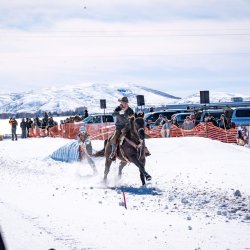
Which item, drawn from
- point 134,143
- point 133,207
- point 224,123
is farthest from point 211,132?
point 133,207

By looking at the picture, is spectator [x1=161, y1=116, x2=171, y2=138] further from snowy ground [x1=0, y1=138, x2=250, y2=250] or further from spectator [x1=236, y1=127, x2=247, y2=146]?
snowy ground [x1=0, y1=138, x2=250, y2=250]

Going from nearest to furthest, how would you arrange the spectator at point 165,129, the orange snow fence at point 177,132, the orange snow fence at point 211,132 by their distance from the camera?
the orange snow fence at point 211,132
the orange snow fence at point 177,132
the spectator at point 165,129

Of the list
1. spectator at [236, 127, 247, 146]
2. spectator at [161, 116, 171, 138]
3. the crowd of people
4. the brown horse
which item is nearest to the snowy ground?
the brown horse

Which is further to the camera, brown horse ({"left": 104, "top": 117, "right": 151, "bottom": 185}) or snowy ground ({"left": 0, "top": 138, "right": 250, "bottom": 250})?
brown horse ({"left": 104, "top": 117, "right": 151, "bottom": 185})

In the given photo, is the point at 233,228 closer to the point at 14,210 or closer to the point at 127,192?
the point at 14,210

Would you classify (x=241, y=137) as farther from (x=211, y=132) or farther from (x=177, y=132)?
(x=177, y=132)

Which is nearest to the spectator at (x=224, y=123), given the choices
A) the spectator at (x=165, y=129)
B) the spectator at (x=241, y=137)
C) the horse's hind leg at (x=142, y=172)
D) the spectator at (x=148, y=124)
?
the spectator at (x=241, y=137)

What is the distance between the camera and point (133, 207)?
11.4 metres

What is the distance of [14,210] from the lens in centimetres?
1098

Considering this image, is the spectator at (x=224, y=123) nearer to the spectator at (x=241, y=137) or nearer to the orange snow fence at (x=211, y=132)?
the orange snow fence at (x=211, y=132)

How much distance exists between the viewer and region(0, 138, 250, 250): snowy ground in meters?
7.97

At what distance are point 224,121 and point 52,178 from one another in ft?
38.4

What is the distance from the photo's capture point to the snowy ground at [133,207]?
Answer: 7.97m

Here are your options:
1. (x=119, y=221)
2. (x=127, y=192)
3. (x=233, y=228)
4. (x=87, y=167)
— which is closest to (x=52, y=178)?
(x=87, y=167)
